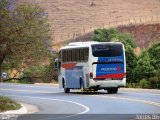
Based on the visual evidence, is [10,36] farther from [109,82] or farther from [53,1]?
[53,1]

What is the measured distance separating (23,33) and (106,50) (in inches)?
493

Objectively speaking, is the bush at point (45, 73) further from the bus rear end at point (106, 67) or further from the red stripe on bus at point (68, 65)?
the bus rear end at point (106, 67)

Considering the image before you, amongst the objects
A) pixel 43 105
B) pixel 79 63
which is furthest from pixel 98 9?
pixel 43 105

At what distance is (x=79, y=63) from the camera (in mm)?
41875

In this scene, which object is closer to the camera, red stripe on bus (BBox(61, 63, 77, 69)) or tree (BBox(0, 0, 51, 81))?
tree (BBox(0, 0, 51, 81))

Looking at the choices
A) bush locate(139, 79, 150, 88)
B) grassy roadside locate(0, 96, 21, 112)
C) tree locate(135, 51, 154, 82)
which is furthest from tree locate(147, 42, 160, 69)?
grassy roadside locate(0, 96, 21, 112)

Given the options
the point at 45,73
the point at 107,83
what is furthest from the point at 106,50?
the point at 45,73

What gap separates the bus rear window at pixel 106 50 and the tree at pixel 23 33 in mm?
9827

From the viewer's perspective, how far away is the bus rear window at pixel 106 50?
40.7 metres

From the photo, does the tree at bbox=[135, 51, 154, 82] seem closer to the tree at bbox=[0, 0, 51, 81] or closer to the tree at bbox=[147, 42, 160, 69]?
A: the tree at bbox=[147, 42, 160, 69]

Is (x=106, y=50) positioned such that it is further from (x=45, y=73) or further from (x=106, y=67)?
(x=45, y=73)

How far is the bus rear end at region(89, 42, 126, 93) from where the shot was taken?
4062cm

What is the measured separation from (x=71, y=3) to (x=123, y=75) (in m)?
105

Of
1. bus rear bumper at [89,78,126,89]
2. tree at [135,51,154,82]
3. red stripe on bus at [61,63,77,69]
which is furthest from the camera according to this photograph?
tree at [135,51,154,82]
